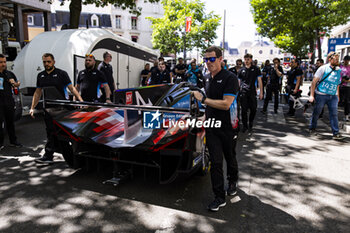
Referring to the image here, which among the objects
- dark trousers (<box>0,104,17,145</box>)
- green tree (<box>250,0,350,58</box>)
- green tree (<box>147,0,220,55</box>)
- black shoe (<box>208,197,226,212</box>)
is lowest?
black shoe (<box>208,197,226,212</box>)

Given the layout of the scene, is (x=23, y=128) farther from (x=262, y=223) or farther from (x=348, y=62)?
(x=348, y=62)

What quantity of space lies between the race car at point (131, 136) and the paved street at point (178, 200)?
30cm

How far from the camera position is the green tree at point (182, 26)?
128ft

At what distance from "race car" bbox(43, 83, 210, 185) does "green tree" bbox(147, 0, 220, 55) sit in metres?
36.1

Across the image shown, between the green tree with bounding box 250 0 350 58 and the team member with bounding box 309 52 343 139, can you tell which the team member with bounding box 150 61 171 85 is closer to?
the team member with bounding box 309 52 343 139

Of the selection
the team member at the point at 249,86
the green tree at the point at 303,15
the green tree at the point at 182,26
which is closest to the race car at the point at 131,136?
the team member at the point at 249,86

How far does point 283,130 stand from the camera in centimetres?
749

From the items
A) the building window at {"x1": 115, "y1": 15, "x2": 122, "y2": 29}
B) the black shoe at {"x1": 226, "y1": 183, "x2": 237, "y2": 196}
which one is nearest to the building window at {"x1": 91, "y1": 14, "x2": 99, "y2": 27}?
the building window at {"x1": 115, "y1": 15, "x2": 122, "y2": 29}

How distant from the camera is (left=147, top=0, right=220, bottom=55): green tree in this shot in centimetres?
3906

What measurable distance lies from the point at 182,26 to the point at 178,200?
3756cm

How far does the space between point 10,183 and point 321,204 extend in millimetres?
4093

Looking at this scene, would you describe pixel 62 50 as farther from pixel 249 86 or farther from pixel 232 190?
pixel 232 190

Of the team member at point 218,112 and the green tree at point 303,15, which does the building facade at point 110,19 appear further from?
the team member at point 218,112

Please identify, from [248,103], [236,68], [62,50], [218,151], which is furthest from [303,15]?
[218,151]
